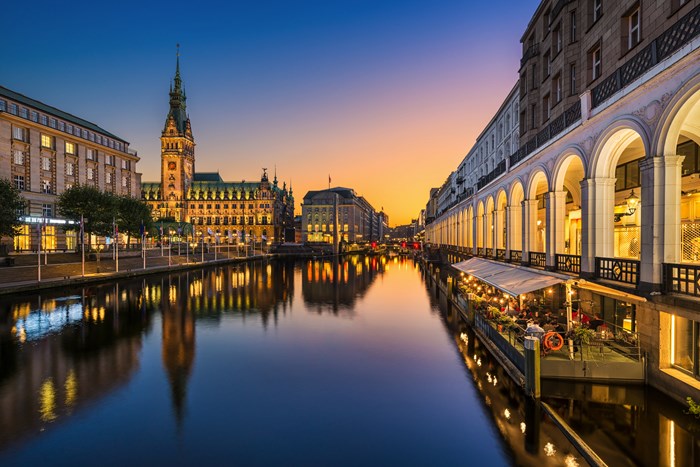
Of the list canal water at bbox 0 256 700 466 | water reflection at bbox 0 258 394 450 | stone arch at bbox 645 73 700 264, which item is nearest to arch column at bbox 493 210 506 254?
canal water at bbox 0 256 700 466

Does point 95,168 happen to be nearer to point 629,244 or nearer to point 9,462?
point 9,462

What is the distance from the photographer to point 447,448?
12398 mm

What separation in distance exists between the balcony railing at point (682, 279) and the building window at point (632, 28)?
39.1 ft

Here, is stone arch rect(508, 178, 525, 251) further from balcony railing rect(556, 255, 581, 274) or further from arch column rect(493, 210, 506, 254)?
balcony railing rect(556, 255, 581, 274)

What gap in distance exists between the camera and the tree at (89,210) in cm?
6844

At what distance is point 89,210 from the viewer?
68.6 meters

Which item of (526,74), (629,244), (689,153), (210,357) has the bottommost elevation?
(210,357)

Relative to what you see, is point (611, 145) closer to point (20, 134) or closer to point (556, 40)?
point (556, 40)

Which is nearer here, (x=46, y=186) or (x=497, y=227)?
(x=497, y=227)

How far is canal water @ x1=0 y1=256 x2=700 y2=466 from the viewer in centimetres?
1185

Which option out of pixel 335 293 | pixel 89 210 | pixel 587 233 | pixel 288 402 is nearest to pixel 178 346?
pixel 288 402

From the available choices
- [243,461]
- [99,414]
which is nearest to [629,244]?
[243,461]

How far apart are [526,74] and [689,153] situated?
1806 centimetres

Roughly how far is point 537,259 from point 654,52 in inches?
601
